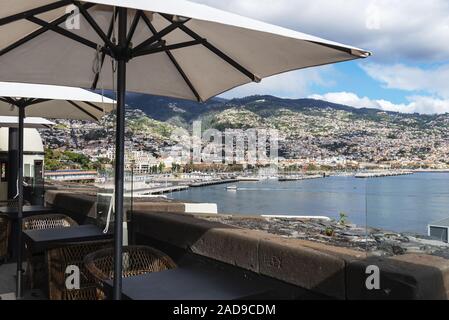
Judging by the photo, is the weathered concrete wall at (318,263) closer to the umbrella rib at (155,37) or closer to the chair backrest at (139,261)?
the chair backrest at (139,261)

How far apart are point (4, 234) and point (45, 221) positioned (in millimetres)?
599

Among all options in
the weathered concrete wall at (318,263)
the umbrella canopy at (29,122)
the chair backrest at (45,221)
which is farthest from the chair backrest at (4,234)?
the weathered concrete wall at (318,263)

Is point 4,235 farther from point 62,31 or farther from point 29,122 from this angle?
point 62,31

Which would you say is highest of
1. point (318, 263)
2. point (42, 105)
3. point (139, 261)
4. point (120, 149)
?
point (42, 105)

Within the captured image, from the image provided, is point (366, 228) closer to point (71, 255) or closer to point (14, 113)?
point (71, 255)

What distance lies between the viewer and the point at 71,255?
11.6 ft

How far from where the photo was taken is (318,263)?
2.20 m

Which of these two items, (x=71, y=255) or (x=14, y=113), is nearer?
(x=71, y=255)

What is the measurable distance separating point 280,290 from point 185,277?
57 centimetres

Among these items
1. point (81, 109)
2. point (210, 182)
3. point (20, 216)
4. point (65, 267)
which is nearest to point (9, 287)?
point (20, 216)

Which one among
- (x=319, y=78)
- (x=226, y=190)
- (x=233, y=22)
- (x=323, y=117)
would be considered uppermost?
(x=319, y=78)

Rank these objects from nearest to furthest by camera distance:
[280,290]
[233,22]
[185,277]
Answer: [233,22] → [280,290] → [185,277]
